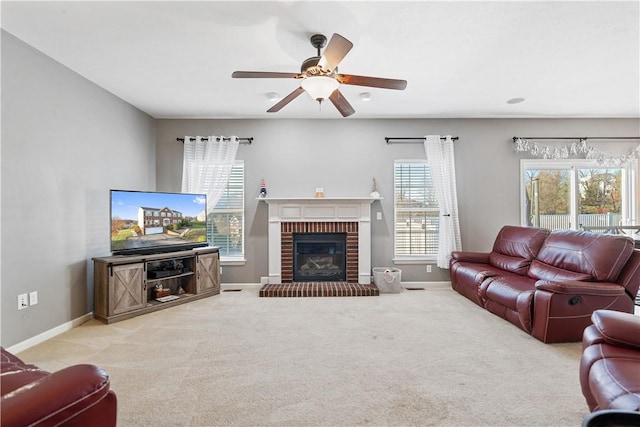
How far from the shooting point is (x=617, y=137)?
4793 millimetres

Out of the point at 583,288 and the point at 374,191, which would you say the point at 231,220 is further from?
the point at 583,288

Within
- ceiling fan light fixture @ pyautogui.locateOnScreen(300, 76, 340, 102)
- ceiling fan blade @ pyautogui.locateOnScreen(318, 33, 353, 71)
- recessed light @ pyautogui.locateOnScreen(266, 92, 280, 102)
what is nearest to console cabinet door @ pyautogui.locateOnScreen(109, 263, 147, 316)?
recessed light @ pyautogui.locateOnScreen(266, 92, 280, 102)

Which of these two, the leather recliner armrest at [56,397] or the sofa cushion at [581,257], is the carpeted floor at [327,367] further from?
the leather recliner armrest at [56,397]

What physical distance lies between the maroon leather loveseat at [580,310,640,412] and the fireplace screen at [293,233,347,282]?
131 inches

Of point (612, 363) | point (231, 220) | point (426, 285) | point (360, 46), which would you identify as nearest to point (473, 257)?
point (426, 285)

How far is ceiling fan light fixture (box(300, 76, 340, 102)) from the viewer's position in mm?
2326

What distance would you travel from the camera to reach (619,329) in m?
1.56

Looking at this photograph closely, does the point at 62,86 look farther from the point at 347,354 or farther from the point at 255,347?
the point at 347,354

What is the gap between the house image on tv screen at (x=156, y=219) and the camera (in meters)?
3.67

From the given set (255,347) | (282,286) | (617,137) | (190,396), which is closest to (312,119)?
(282,286)

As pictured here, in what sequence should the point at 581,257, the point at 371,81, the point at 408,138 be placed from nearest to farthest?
the point at 371,81
the point at 581,257
the point at 408,138

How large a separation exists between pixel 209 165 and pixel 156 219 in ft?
4.04

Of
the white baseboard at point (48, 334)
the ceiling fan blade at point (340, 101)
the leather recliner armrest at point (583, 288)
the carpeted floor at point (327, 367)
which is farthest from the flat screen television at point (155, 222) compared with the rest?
the leather recliner armrest at point (583, 288)

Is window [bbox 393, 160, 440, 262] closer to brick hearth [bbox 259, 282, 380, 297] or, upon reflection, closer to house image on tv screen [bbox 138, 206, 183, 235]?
brick hearth [bbox 259, 282, 380, 297]
